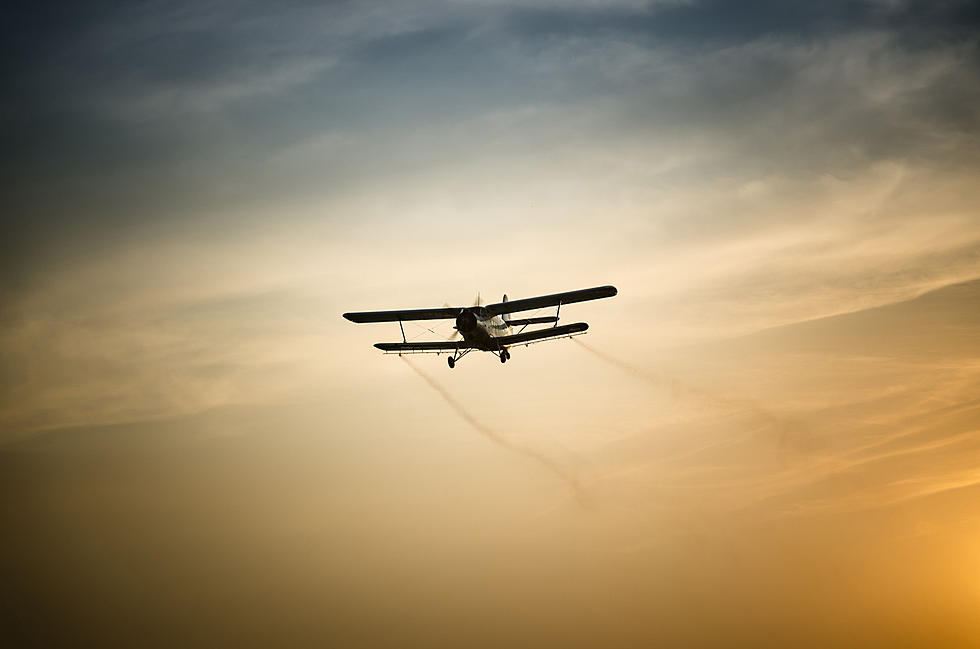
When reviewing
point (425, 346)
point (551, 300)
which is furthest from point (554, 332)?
point (425, 346)

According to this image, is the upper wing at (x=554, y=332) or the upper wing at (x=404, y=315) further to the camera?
the upper wing at (x=404, y=315)

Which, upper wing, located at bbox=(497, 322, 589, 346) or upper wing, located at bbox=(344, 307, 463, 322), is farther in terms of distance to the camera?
upper wing, located at bbox=(344, 307, 463, 322)

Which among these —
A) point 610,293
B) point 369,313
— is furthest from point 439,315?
point 610,293

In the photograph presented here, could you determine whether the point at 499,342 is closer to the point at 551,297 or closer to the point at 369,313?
the point at 551,297

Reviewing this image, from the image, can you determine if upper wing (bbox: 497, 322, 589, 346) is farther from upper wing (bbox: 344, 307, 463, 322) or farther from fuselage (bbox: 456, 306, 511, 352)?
upper wing (bbox: 344, 307, 463, 322)

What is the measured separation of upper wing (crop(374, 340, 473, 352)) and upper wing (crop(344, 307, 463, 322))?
10.8 ft

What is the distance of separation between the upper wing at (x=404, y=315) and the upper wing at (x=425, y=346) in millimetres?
3288

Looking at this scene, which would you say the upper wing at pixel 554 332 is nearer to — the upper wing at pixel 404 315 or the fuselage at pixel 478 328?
the fuselage at pixel 478 328

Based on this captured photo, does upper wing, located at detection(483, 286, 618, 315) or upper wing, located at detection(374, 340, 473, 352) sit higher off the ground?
upper wing, located at detection(483, 286, 618, 315)

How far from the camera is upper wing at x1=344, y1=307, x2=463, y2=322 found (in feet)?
206

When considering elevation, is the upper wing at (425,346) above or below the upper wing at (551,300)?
below

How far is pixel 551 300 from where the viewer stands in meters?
60.6

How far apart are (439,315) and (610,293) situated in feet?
46.6

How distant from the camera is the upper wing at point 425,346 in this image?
58.7 metres
